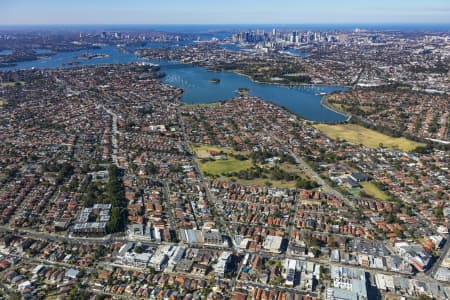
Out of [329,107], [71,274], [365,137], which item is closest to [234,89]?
[329,107]

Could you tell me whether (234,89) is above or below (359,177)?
above

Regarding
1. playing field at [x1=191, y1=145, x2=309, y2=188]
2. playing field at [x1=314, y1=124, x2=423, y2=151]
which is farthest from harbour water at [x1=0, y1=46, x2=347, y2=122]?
playing field at [x1=191, y1=145, x2=309, y2=188]

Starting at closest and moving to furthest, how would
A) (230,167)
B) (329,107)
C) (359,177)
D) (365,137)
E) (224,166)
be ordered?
(359,177) → (230,167) → (224,166) → (365,137) → (329,107)

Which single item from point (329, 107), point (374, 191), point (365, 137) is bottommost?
point (374, 191)

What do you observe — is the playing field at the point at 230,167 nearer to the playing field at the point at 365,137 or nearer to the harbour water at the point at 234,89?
the playing field at the point at 365,137

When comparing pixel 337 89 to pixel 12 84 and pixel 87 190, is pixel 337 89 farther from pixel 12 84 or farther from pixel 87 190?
pixel 12 84

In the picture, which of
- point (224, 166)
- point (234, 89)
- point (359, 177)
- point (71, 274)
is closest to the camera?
point (71, 274)

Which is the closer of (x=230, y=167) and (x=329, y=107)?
(x=230, y=167)

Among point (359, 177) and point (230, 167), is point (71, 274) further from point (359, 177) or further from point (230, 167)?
point (359, 177)
